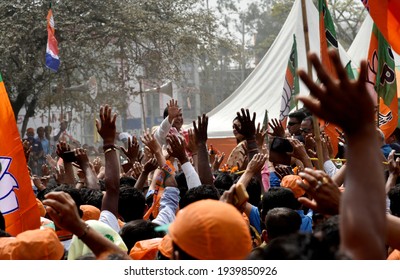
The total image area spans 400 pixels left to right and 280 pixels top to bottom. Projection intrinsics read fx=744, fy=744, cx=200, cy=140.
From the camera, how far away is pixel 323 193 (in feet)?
8.38

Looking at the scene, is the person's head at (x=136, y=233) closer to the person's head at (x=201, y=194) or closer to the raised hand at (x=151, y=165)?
the person's head at (x=201, y=194)

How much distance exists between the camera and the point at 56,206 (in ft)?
8.71

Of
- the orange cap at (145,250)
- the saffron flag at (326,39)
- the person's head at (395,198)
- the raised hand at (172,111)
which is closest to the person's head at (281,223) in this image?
the orange cap at (145,250)

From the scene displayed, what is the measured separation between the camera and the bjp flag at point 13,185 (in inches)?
165

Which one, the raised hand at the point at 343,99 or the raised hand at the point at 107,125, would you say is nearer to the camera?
the raised hand at the point at 343,99

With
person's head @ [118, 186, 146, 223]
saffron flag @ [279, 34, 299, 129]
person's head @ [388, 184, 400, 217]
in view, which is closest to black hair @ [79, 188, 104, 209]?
person's head @ [118, 186, 146, 223]

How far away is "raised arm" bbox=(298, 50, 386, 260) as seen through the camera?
1836 mm

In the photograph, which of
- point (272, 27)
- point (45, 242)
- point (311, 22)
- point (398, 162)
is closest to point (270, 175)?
point (398, 162)

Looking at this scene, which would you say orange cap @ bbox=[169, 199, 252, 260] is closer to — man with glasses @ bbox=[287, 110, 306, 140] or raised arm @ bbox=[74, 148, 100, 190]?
raised arm @ bbox=[74, 148, 100, 190]

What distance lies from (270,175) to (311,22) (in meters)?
8.03

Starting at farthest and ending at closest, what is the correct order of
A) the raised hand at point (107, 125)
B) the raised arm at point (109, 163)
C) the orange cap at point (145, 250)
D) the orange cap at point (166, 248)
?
the raised hand at point (107, 125)
the raised arm at point (109, 163)
the orange cap at point (145, 250)
the orange cap at point (166, 248)

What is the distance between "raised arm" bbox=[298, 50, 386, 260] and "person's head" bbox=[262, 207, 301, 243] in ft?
5.59

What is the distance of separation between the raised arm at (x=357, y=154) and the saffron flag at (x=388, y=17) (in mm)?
4252

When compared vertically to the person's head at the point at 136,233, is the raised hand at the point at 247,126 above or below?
above
